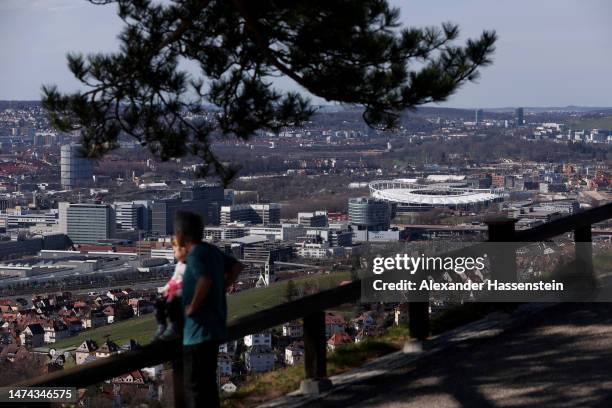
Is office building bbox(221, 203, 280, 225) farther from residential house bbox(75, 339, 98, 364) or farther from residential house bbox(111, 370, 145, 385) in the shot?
residential house bbox(111, 370, 145, 385)

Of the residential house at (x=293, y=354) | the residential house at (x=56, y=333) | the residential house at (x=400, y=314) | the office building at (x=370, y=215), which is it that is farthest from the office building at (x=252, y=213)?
the residential house at (x=293, y=354)

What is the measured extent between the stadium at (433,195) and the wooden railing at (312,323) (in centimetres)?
2327

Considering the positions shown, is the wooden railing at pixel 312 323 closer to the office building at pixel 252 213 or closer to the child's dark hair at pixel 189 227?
the child's dark hair at pixel 189 227

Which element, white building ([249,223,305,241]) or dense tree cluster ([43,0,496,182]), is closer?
dense tree cluster ([43,0,496,182])

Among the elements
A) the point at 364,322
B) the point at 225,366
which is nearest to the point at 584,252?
the point at 364,322

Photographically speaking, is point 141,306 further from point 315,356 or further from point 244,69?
point 315,356

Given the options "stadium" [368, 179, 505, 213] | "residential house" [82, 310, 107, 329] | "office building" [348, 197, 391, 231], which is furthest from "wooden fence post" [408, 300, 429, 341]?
"stadium" [368, 179, 505, 213]

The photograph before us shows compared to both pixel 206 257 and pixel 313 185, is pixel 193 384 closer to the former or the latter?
pixel 206 257

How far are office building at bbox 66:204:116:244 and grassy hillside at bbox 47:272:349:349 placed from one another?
1989cm

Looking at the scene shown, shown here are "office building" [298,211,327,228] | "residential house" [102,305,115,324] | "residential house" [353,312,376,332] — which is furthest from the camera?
"office building" [298,211,327,228]

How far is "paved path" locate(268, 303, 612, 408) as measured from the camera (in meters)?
6.14

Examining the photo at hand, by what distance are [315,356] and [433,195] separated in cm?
3239

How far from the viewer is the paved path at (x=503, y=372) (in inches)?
242

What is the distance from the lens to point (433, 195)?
38.8 metres
